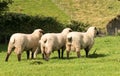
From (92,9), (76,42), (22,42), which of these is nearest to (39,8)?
(92,9)

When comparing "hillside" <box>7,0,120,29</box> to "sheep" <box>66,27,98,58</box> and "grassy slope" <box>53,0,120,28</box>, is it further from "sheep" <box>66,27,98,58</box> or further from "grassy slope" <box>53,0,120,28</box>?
"sheep" <box>66,27,98,58</box>

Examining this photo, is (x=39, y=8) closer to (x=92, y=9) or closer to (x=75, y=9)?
(x=75, y=9)

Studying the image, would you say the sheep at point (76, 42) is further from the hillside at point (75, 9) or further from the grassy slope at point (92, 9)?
the grassy slope at point (92, 9)

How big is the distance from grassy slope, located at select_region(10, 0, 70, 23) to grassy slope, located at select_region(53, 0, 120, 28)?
158 cm

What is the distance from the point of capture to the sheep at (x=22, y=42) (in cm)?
2605

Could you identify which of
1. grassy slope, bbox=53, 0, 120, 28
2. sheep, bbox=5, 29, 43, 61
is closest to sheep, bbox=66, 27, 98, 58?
sheep, bbox=5, 29, 43, 61

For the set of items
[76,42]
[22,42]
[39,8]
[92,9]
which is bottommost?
[76,42]

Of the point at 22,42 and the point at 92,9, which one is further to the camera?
the point at 92,9

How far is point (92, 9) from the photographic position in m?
70.2

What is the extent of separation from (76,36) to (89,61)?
10.2 feet

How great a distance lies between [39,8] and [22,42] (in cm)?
4064

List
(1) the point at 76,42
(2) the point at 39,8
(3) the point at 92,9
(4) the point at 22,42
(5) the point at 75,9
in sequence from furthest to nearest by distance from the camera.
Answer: (3) the point at 92,9
(5) the point at 75,9
(2) the point at 39,8
(1) the point at 76,42
(4) the point at 22,42

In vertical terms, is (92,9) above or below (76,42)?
above

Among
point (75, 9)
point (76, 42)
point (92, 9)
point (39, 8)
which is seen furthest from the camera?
point (92, 9)
